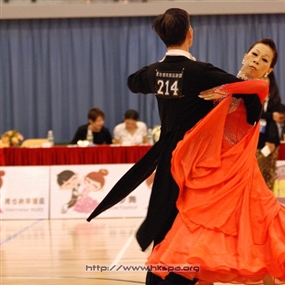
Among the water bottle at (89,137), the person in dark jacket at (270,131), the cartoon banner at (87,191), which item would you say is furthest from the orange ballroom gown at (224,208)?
the water bottle at (89,137)

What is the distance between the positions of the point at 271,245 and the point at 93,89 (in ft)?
32.7

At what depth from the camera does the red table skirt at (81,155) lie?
920 centimetres

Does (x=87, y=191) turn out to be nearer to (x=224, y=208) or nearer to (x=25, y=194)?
(x=25, y=194)

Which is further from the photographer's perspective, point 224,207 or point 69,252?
point 69,252

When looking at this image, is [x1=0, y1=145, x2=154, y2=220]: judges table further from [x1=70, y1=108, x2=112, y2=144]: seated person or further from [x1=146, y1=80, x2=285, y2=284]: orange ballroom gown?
[x1=146, y1=80, x2=285, y2=284]: orange ballroom gown

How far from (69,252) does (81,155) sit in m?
2.98

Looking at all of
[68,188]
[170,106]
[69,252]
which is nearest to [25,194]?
[68,188]

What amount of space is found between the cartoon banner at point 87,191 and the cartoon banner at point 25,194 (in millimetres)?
Answer: 111

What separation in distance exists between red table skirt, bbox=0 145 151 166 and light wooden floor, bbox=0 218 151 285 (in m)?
0.88

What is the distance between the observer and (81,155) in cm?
920

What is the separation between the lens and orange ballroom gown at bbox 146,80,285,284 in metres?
3.21

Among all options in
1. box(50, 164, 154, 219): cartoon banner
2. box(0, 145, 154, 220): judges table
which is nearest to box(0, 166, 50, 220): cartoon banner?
box(0, 145, 154, 220): judges table

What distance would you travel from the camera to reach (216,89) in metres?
3.33

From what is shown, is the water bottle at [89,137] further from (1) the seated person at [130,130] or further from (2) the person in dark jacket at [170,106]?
(2) the person in dark jacket at [170,106]
